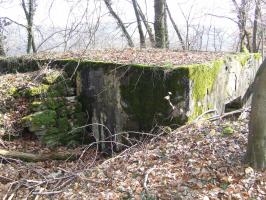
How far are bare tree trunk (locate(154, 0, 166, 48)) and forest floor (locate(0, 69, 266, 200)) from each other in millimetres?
8759

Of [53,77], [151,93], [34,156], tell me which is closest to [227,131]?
[151,93]

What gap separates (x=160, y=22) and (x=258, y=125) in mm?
10684

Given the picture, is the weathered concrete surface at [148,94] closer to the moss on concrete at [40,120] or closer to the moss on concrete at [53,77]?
the moss on concrete at [53,77]

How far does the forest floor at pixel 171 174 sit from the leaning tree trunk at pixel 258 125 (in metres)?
0.15

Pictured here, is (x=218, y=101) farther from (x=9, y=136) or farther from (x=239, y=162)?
(x=9, y=136)

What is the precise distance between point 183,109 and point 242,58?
4055mm

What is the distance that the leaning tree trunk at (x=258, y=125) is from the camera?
4.17 metres

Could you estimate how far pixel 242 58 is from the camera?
1030 cm

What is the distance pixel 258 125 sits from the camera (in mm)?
4332

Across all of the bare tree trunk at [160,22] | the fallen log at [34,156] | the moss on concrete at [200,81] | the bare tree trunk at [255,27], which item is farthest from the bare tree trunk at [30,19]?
the moss on concrete at [200,81]

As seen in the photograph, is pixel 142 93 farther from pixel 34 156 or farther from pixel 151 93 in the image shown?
pixel 34 156

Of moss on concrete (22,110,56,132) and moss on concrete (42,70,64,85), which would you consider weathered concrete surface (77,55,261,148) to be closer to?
moss on concrete (42,70,64,85)

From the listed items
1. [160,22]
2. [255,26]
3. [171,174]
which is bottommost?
[171,174]

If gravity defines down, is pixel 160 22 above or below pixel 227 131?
above
